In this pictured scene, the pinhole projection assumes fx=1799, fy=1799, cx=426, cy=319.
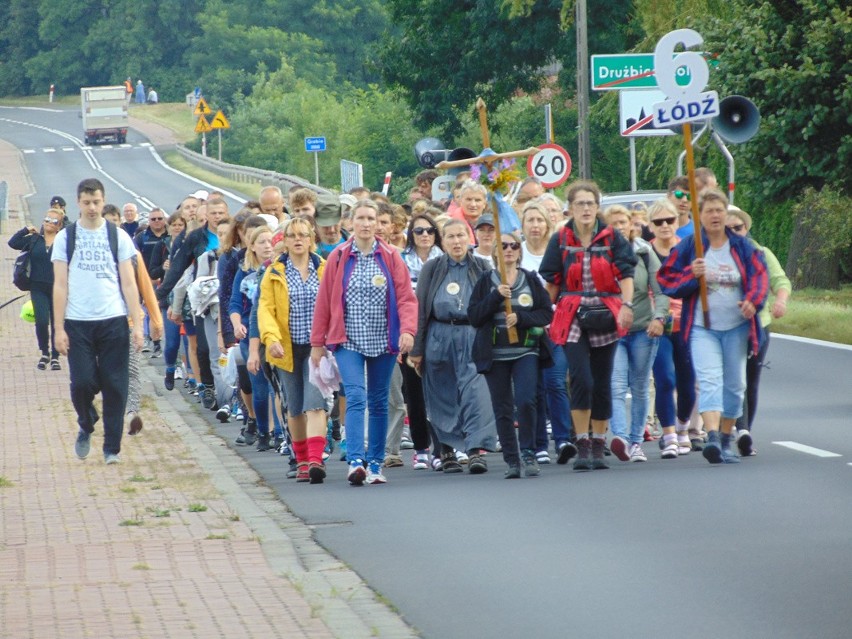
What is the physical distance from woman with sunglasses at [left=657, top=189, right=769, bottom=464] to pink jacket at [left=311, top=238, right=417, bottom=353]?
5.52 feet

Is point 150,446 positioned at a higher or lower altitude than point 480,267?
lower

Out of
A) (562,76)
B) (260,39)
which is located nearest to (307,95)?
(260,39)

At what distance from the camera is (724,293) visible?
11.4m

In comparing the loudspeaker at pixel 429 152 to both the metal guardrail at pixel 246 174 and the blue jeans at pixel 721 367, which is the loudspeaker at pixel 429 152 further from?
the metal guardrail at pixel 246 174

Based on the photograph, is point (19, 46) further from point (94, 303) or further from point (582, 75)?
point (94, 303)

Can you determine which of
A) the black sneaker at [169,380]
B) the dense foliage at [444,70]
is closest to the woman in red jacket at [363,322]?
the black sneaker at [169,380]

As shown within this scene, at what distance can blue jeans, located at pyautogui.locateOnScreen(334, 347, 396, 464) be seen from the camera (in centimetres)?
1137

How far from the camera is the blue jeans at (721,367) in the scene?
11.4m

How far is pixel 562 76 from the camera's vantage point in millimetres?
47219

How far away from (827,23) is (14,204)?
126ft

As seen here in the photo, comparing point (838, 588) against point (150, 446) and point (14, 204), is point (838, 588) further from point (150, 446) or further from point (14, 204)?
point (14, 204)

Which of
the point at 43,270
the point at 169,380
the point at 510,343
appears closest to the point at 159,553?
the point at 510,343

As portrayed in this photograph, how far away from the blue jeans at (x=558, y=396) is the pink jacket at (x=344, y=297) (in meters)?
1.51

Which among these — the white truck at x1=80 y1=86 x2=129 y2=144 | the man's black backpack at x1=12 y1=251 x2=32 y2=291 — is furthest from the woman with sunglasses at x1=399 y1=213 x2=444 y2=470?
the white truck at x1=80 y1=86 x2=129 y2=144
